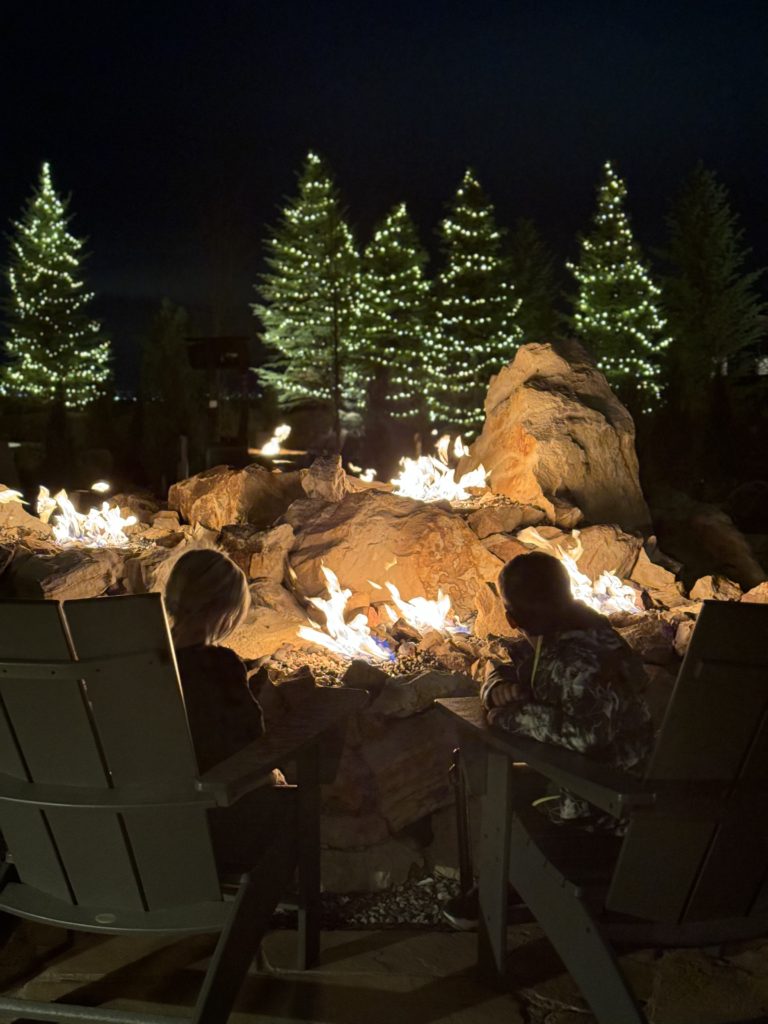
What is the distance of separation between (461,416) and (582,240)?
6816mm

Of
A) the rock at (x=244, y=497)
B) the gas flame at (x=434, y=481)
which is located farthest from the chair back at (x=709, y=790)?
the rock at (x=244, y=497)

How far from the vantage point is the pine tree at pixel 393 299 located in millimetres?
29672

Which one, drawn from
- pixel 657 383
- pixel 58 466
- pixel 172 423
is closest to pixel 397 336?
pixel 657 383

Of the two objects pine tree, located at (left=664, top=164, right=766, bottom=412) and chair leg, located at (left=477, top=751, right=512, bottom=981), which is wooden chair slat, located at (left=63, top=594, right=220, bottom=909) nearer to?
chair leg, located at (left=477, top=751, right=512, bottom=981)

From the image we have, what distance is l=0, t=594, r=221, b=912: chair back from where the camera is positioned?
2043 mm

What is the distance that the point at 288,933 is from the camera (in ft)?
9.41

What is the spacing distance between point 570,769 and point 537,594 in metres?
0.53

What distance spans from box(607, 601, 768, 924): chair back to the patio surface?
47cm

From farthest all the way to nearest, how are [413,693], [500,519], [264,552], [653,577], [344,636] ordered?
[653,577]
[500,519]
[264,552]
[344,636]
[413,693]

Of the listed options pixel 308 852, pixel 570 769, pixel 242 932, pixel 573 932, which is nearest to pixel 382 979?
pixel 308 852

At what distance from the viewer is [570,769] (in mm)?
2176

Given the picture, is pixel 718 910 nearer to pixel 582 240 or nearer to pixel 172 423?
pixel 172 423

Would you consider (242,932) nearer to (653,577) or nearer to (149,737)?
(149,737)

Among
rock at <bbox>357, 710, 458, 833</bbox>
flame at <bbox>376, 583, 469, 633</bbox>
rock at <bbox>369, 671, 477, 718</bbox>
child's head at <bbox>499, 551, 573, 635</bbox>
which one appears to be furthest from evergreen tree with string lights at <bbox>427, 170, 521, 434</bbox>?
child's head at <bbox>499, 551, 573, 635</bbox>
